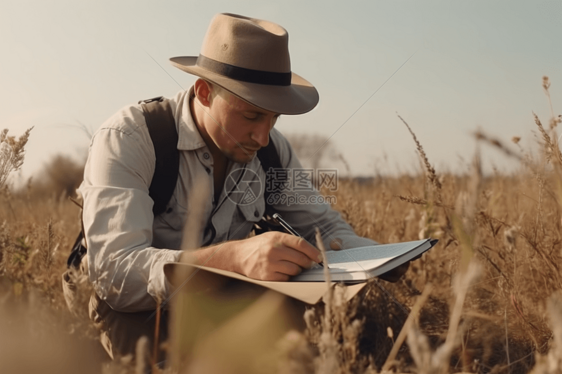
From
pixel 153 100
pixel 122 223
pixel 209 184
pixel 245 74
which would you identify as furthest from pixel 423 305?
pixel 153 100

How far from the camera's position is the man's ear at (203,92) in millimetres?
2613

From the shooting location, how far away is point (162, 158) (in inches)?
94.0

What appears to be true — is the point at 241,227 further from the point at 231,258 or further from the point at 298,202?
the point at 231,258

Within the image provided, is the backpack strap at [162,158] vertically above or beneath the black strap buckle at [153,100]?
beneath

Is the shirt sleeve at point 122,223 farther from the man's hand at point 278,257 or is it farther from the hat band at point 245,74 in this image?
the hat band at point 245,74

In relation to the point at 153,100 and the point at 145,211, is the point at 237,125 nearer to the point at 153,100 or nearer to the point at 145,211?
the point at 153,100

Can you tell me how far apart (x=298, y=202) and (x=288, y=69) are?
0.81 m

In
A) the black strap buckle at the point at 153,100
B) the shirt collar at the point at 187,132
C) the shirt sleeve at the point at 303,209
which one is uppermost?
the black strap buckle at the point at 153,100

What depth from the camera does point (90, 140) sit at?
244cm

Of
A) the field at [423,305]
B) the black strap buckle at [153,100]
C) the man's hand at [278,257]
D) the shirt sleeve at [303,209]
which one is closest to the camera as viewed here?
the field at [423,305]

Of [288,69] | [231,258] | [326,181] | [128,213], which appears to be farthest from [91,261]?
[326,181]

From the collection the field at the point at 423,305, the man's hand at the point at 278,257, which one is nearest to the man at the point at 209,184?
the man's hand at the point at 278,257

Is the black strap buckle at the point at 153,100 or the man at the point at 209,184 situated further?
the black strap buckle at the point at 153,100

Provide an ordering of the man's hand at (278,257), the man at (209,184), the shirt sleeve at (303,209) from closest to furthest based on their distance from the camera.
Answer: the man's hand at (278,257) → the man at (209,184) → the shirt sleeve at (303,209)
